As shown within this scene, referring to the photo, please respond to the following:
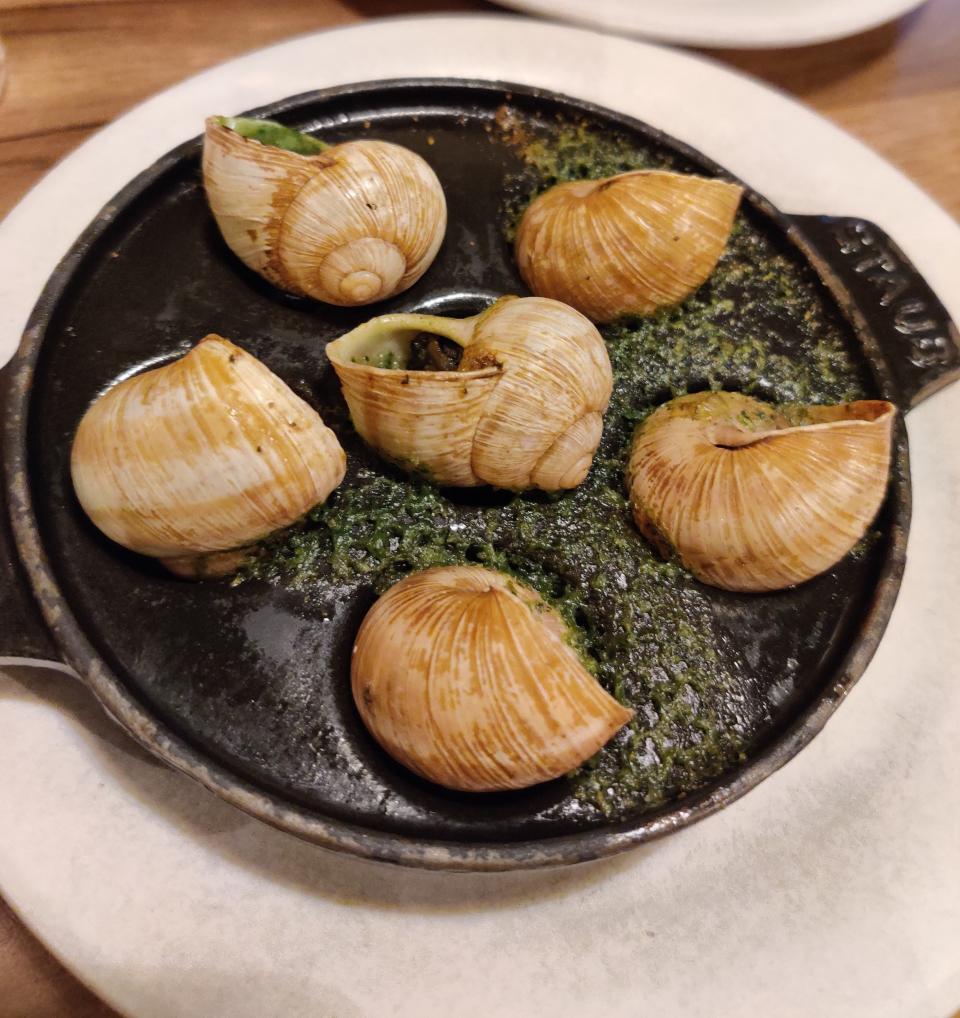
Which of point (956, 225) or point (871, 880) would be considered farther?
point (956, 225)

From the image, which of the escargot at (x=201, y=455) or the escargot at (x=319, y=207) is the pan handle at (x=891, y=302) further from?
the escargot at (x=201, y=455)

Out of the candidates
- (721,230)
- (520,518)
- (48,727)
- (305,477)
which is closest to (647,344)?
(721,230)

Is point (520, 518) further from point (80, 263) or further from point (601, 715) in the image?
point (80, 263)

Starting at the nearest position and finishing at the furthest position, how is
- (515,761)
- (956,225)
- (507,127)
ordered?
(515,761) < (507,127) < (956,225)

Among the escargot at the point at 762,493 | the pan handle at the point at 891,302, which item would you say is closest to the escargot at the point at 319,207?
the escargot at the point at 762,493

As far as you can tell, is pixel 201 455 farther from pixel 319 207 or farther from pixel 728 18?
pixel 728 18

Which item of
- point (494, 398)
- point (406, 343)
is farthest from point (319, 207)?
point (494, 398)
